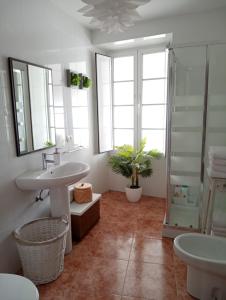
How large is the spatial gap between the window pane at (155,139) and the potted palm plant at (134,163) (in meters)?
0.13

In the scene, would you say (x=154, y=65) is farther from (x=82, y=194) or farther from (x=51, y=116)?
(x=82, y=194)

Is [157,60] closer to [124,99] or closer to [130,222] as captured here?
[124,99]

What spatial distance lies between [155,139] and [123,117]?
66 centimetres

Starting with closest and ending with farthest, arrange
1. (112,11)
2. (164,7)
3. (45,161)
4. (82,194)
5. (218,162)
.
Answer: (112,11)
(218,162)
(45,161)
(164,7)
(82,194)

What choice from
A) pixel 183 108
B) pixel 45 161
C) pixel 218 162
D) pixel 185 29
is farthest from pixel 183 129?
pixel 45 161

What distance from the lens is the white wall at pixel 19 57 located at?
1815 mm

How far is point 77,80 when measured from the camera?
2.75 meters

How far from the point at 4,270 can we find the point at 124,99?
9.23ft

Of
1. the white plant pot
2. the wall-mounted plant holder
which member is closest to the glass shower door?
the white plant pot

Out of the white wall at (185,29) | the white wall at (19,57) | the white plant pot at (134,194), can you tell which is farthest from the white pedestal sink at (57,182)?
the white wall at (185,29)

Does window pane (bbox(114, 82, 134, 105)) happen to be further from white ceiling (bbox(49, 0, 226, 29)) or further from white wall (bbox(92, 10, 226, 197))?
white ceiling (bbox(49, 0, 226, 29))

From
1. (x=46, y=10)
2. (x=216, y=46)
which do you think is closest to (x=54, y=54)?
(x=46, y=10)

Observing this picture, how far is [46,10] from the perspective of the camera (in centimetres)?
226

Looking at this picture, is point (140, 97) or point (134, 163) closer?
point (134, 163)
